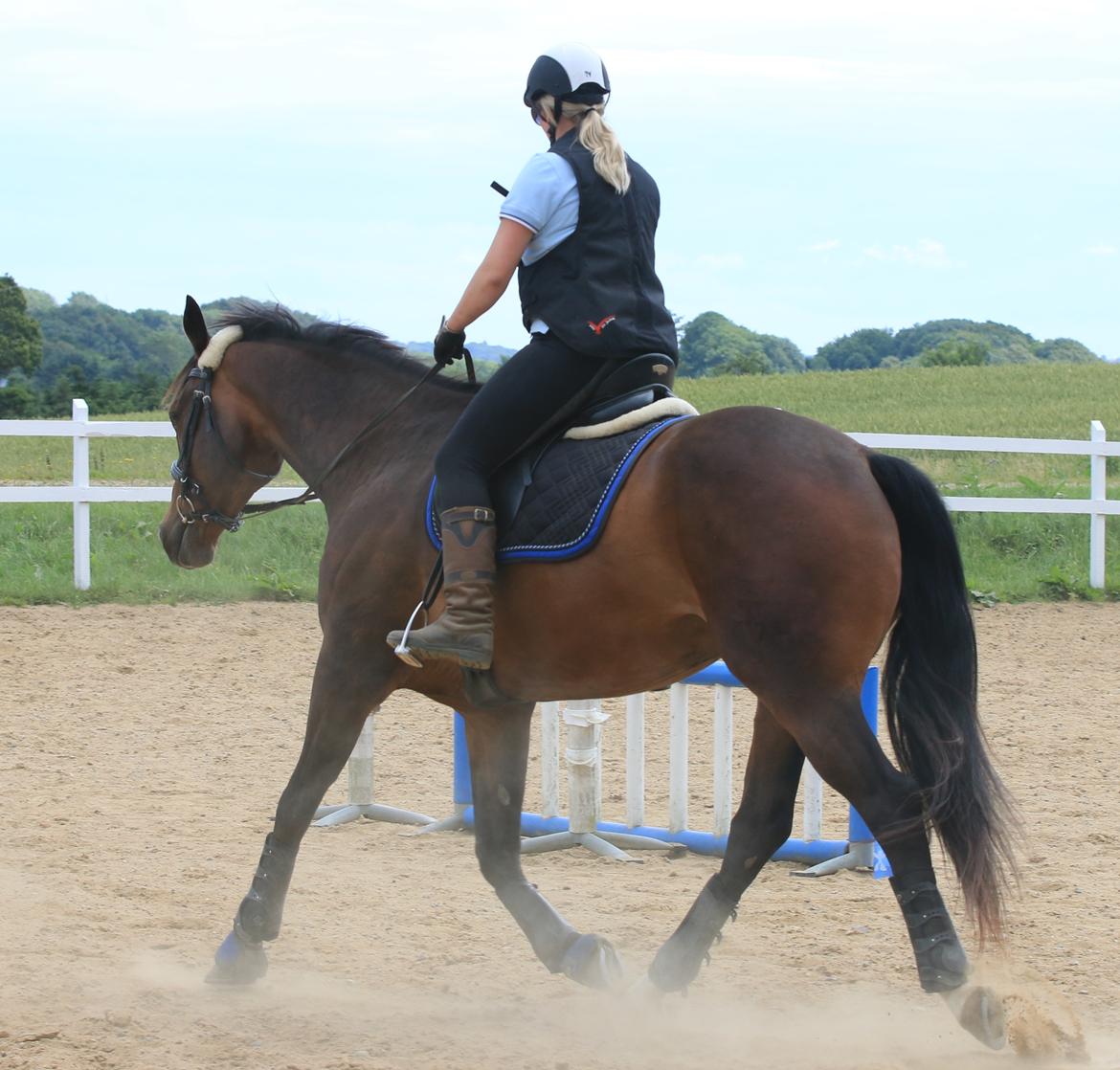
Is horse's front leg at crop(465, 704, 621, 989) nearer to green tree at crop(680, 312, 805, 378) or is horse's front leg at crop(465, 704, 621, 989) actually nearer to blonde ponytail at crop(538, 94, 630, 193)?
blonde ponytail at crop(538, 94, 630, 193)

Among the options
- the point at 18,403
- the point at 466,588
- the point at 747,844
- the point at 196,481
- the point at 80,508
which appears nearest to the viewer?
the point at 466,588

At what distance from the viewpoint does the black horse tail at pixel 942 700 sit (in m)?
3.82

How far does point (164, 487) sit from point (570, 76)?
920 centimetres

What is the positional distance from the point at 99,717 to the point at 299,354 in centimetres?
411

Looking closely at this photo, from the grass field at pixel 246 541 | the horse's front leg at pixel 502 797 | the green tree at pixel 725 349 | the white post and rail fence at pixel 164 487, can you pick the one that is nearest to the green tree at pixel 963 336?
the green tree at pixel 725 349

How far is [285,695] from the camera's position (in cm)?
904

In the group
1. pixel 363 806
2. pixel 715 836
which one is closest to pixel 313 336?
pixel 363 806

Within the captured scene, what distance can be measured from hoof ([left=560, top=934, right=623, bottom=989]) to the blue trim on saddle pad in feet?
4.24

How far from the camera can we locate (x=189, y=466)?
5281mm

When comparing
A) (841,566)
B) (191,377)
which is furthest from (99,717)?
(841,566)

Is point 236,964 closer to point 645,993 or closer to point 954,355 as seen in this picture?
point 645,993

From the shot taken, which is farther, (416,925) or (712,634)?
(416,925)

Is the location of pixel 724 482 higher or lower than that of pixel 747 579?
higher

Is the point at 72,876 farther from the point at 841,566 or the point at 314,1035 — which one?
the point at 841,566
